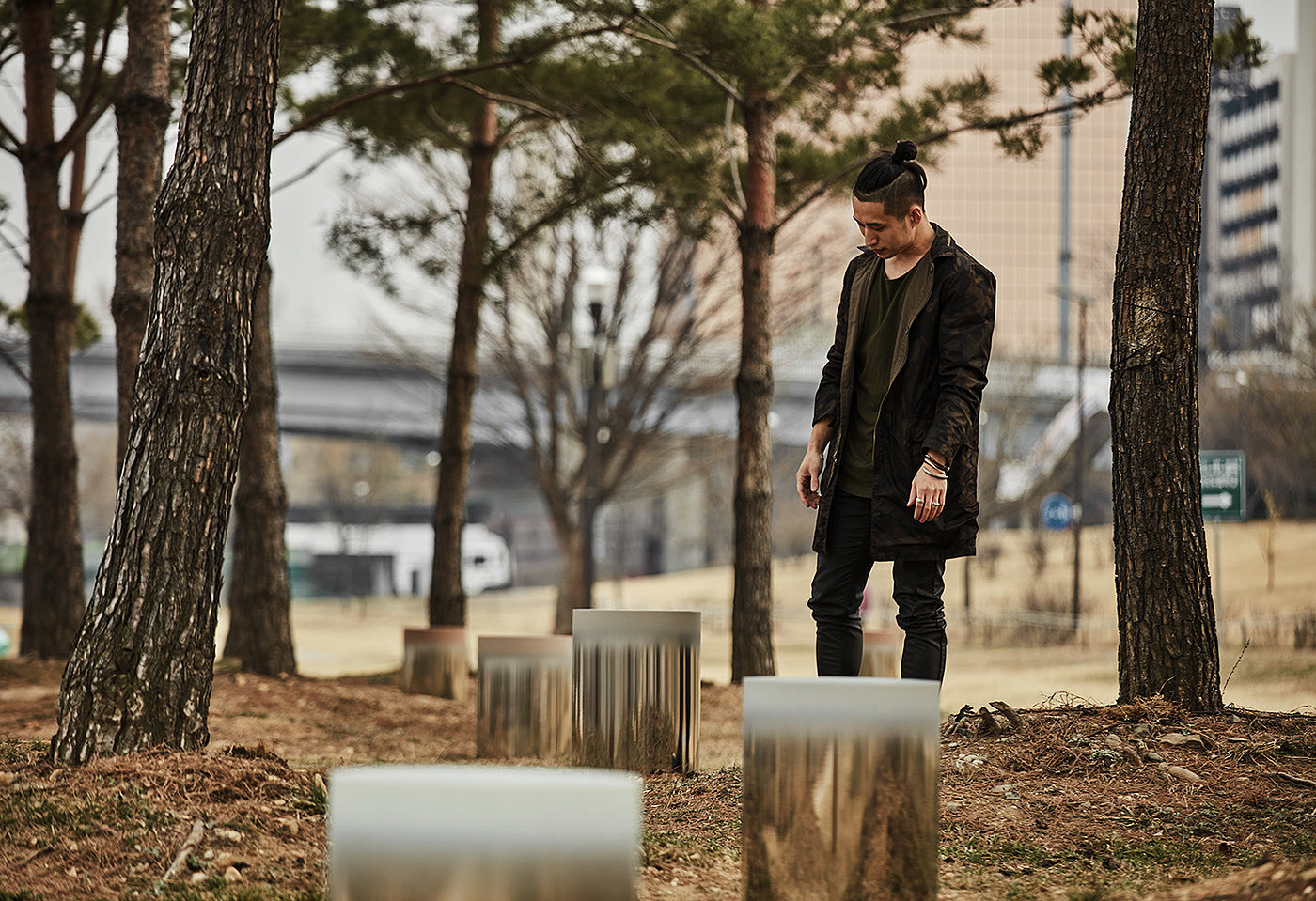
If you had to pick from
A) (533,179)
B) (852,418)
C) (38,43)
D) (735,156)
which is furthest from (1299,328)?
(852,418)

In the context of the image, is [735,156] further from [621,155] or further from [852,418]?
[852,418]

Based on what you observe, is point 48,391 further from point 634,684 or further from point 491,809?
point 491,809

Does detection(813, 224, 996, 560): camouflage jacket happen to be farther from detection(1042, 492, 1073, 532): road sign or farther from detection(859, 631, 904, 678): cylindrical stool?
detection(1042, 492, 1073, 532): road sign

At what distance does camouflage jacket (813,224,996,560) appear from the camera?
13.1ft

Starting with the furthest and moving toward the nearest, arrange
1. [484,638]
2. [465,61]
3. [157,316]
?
[465,61], [484,638], [157,316]

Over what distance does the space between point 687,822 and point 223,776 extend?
1.40 metres

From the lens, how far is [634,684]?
504 centimetres

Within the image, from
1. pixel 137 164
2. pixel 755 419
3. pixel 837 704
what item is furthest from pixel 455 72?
pixel 837 704

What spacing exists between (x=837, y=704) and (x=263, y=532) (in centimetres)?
841

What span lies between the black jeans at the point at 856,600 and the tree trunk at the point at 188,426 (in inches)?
→ 83.0

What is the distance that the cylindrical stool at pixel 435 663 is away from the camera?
10.1m

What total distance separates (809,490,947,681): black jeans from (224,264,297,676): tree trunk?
7.19 metres

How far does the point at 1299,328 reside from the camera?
104ft

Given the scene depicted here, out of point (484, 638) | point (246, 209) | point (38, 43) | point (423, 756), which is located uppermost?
point (38, 43)
